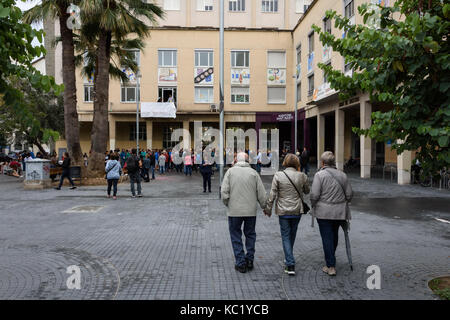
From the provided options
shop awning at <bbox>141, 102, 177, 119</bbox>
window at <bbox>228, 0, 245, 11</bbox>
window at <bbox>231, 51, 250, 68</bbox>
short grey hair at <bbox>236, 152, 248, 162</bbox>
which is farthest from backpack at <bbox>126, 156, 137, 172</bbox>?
window at <bbox>228, 0, 245, 11</bbox>

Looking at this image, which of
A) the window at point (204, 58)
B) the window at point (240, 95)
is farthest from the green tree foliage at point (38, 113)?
the window at point (240, 95)

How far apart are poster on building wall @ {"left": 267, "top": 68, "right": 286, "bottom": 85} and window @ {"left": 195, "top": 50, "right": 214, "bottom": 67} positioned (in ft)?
18.3

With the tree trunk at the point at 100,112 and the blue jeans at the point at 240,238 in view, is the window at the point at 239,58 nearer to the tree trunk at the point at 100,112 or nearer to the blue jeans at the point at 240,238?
the tree trunk at the point at 100,112

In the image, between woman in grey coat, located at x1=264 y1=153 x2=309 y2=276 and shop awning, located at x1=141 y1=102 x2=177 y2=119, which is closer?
woman in grey coat, located at x1=264 y1=153 x2=309 y2=276

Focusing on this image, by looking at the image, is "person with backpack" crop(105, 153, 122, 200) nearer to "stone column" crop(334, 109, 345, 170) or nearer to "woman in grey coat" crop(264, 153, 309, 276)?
"woman in grey coat" crop(264, 153, 309, 276)

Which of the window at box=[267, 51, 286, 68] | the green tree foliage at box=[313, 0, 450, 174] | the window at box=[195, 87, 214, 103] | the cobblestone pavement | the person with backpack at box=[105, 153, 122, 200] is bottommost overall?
the cobblestone pavement

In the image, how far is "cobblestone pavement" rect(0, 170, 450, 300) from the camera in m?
4.48

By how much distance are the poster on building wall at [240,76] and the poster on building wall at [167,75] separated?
541 centimetres

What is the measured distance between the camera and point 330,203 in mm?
4938

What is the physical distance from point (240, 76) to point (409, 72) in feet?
101

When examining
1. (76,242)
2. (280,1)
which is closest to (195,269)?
(76,242)

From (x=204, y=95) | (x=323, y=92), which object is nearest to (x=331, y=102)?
(x=323, y=92)
